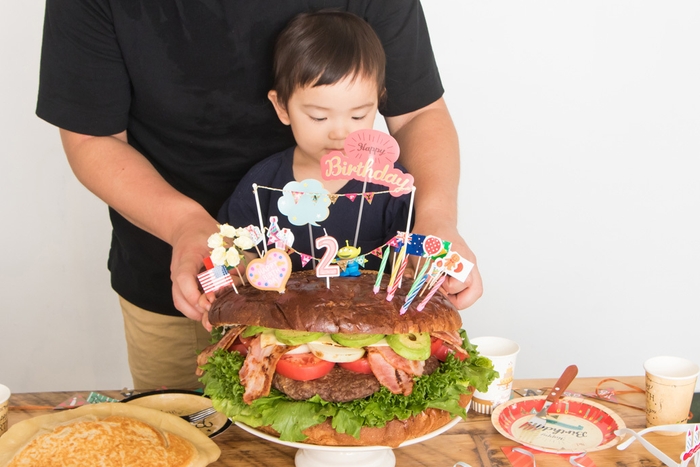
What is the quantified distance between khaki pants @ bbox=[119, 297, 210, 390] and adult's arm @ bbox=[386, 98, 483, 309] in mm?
1008

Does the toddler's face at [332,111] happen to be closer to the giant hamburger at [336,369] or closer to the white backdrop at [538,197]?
the giant hamburger at [336,369]

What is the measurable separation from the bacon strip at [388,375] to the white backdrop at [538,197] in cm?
261

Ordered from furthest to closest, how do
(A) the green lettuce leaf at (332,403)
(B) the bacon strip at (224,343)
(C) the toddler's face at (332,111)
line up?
(C) the toddler's face at (332,111), (B) the bacon strip at (224,343), (A) the green lettuce leaf at (332,403)

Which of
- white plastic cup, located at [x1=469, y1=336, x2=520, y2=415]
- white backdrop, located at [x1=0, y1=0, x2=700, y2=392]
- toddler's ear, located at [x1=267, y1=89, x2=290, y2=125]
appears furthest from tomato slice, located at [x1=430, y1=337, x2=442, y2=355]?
white backdrop, located at [x1=0, y1=0, x2=700, y2=392]

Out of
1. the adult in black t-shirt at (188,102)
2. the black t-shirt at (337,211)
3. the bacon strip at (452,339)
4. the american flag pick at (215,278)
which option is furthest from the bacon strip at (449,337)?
the black t-shirt at (337,211)

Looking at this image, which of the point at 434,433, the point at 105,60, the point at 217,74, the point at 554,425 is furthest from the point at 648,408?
the point at 105,60

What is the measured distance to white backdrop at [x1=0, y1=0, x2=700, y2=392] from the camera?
14.0 ft

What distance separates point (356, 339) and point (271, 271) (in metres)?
0.27

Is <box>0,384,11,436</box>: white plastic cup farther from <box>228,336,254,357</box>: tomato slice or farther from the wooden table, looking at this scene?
<box>228,336,254,357</box>: tomato slice

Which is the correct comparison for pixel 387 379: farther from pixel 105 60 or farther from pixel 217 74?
pixel 105 60

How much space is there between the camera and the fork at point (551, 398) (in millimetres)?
2256

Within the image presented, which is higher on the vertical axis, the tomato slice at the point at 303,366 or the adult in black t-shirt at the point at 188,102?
the adult in black t-shirt at the point at 188,102

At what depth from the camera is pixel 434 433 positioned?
75.3 inches

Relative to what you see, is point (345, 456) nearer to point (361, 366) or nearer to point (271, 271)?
point (361, 366)
